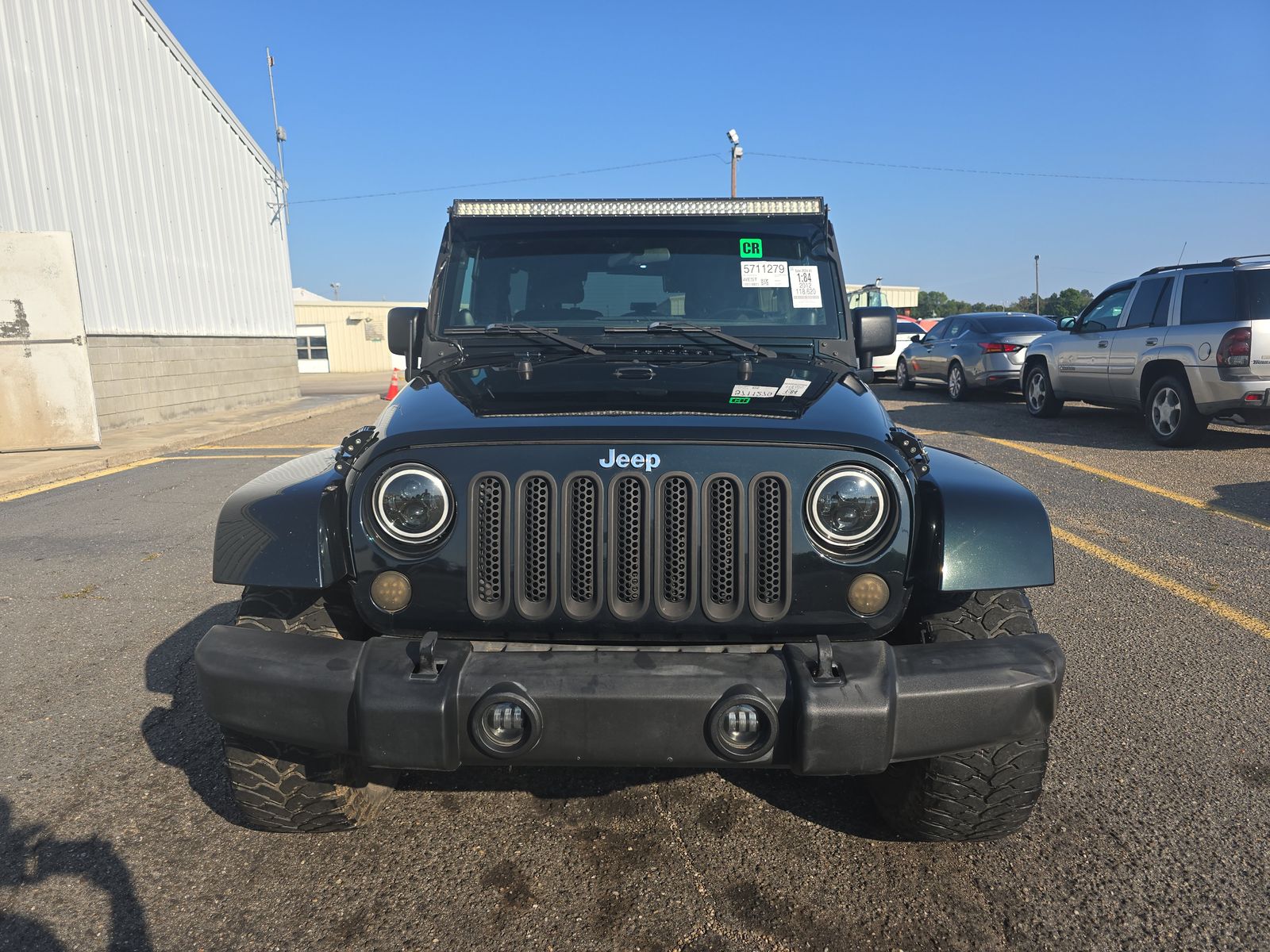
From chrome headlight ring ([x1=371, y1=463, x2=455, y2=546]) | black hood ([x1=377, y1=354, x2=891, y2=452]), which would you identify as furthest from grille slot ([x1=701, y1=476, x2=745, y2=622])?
chrome headlight ring ([x1=371, y1=463, x2=455, y2=546])

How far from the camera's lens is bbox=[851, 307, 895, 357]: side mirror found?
358cm

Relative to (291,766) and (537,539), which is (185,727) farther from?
(537,539)

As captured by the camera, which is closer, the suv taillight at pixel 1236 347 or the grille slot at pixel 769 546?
the grille slot at pixel 769 546

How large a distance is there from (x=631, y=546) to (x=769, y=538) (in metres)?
0.34

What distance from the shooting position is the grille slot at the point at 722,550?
2143mm

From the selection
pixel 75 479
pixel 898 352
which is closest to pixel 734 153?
pixel 898 352

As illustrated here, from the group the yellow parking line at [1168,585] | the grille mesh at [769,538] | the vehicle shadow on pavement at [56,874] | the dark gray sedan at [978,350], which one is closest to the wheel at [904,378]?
the dark gray sedan at [978,350]

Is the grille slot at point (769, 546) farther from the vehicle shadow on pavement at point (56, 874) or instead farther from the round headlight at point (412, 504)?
the vehicle shadow on pavement at point (56, 874)

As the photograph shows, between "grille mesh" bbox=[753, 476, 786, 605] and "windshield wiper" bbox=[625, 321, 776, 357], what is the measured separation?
111 cm

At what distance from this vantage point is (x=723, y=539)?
217 centimetres

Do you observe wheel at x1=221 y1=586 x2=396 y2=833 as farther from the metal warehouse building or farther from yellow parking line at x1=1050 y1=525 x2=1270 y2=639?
the metal warehouse building

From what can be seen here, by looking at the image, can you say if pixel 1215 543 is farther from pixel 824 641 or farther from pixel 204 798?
pixel 204 798

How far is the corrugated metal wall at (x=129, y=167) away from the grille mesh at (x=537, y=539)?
11.1 m

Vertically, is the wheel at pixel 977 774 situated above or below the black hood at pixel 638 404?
below
